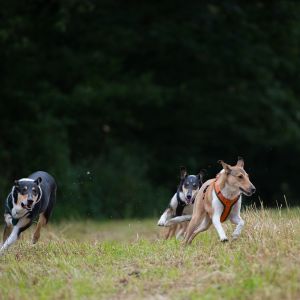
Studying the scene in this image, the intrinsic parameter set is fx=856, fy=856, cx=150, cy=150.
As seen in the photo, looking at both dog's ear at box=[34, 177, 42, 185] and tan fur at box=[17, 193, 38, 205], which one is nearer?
tan fur at box=[17, 193, 38, 205]

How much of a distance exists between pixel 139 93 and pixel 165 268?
17671 millimetres

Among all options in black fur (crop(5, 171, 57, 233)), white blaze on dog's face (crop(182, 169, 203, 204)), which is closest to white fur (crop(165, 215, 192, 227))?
white blaze on dog's face (crop(182, 169, 203, 204))

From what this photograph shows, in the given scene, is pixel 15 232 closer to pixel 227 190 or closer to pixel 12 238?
pixel 12 238

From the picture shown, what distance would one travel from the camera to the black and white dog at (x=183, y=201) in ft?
42.5

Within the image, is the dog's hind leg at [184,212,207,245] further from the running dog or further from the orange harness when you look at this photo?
the orange harness

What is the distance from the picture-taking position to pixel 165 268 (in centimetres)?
952

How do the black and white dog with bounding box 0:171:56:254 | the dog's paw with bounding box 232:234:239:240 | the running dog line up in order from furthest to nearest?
the black and white dog with bounding box 0:171:56:254
the running dog
the dog's paw with bounding box 232:234:239:240

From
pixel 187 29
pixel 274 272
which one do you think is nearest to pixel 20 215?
pixel 274 272

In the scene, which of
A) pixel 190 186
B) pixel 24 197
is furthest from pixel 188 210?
pixel 24 197

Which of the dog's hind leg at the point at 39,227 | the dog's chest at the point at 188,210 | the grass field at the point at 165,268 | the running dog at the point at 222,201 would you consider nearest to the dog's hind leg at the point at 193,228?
the running dog at the point at 222,201

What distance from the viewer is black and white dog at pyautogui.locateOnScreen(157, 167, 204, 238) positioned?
12945 millimetres

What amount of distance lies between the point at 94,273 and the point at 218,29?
20.8 m

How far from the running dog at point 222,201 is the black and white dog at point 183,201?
1.12m

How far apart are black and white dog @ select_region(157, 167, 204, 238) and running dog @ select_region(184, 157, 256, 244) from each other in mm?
1121
